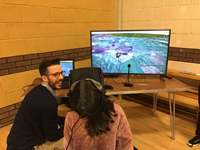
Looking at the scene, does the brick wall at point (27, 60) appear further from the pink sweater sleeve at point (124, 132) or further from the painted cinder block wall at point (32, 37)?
the pink sweater sleeve at point (124, 132)

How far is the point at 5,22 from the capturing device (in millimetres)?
1956

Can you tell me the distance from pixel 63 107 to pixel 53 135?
4.74 ft

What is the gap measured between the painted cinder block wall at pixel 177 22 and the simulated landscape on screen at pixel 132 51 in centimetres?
74

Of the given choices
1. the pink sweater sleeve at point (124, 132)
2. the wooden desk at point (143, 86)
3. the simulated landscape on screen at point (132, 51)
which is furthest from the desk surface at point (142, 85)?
the pink sweater sleeve at point (124, 132)

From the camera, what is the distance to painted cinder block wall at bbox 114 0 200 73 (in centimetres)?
223

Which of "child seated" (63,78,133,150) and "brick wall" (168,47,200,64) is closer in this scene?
"child seated" (63,78,133,150)

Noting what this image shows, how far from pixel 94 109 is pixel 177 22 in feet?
7.07

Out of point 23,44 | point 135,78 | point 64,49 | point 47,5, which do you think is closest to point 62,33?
point 64,49

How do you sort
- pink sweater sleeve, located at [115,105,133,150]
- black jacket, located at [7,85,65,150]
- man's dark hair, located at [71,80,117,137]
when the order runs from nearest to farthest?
1. man's dark hair, located at [71,80,117,137]
2. pink sweater sleeve, located at [115,105,133,150]
3. black jacket, located at [7,85,65,150]

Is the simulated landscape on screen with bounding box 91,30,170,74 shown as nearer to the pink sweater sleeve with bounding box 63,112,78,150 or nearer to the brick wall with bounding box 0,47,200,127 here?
the brick wall with bounding box 0,47,200,127

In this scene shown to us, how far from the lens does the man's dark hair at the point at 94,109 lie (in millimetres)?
823

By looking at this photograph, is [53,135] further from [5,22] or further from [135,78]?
[5,22]

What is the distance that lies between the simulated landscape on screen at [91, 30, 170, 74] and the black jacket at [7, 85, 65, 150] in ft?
3.00

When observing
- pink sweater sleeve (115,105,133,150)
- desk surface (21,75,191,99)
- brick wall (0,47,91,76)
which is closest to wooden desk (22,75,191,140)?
desk surface (21,75,191,99)
